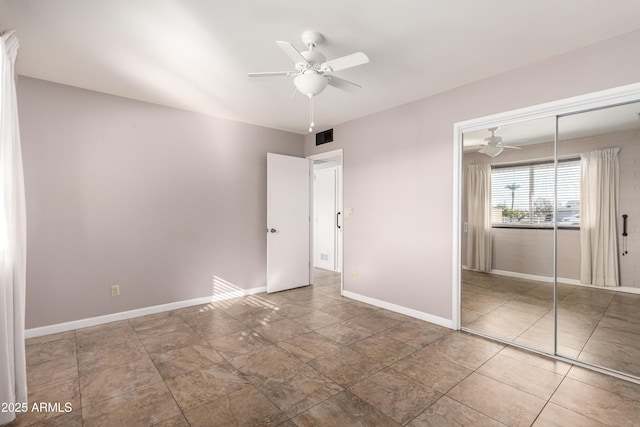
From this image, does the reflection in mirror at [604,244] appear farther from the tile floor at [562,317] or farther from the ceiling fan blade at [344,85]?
the ceiling fan blade at [344,85]

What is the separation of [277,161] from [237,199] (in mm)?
875

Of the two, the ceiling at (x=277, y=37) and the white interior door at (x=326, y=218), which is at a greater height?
the ceiling at (x=277, y=37)

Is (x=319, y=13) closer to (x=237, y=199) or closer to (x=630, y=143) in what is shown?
(x=630, y=143)

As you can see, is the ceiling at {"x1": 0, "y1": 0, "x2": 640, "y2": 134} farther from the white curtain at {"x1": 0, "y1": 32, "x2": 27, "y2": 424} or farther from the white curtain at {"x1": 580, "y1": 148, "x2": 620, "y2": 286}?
the white curtain at {"x1": 580, "y1": 148, "x2": 620, "y2": 286}

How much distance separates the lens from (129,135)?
3500mm

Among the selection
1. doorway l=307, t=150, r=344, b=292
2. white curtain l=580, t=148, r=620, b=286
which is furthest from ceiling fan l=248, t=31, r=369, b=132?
doorway l=307, t=150, r=344, b=292

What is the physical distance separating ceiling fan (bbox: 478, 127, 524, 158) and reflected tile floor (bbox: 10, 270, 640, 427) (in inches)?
59.9

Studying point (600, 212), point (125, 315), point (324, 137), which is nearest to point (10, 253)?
point (125, 315)

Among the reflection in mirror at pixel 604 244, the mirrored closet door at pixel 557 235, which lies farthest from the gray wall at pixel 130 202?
the reflection in mirror at pixel 604 244

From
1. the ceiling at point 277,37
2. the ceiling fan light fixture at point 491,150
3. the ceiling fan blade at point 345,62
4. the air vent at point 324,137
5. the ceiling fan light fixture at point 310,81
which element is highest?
the ceiling at point 277,37

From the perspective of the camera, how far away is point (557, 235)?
2.64 metres

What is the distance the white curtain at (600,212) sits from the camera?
2.46 metres

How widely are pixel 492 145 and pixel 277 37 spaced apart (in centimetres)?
239

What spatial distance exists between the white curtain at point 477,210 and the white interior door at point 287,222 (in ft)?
8.54
